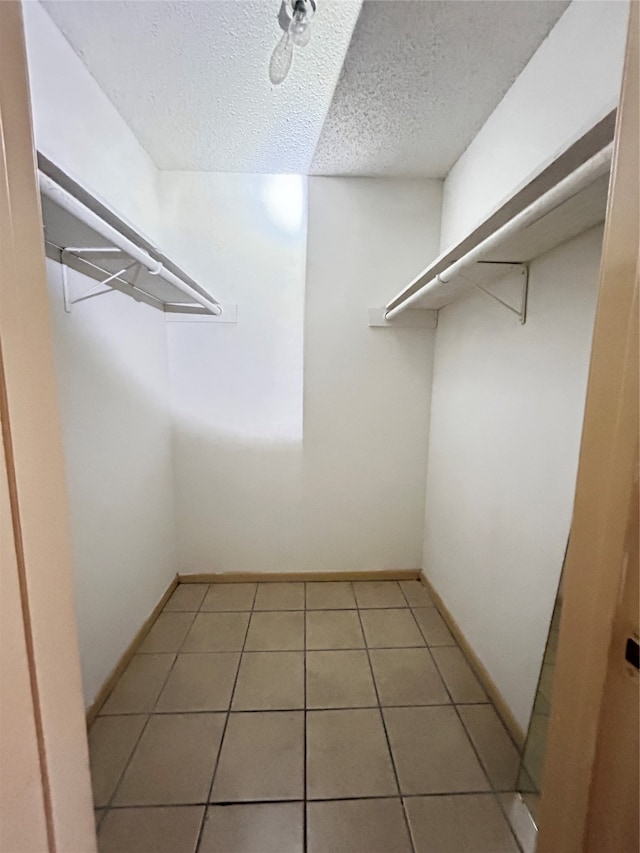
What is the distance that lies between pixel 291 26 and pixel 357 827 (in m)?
2.39

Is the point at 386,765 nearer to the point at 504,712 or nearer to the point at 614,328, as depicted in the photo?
the point at 504,712

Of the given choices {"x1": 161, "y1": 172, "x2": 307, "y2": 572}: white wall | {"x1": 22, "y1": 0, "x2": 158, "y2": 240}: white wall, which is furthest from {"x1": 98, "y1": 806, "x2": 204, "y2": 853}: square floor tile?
{"x1": 22, "y1": 0, "x2": 158, "y2": 240}: white wall

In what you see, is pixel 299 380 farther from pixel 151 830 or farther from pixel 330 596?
pixel 151 830

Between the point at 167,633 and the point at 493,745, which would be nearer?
the point at 493,745

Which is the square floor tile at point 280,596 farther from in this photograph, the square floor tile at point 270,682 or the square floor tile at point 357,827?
the square floor tile at point 357,827

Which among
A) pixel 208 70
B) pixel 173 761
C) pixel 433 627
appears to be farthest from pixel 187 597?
pixel 208 70

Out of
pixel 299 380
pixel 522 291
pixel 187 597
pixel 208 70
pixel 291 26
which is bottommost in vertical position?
pixel 187 597

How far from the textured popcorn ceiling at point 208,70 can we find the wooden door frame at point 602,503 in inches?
47.2

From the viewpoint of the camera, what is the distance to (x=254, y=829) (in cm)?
112

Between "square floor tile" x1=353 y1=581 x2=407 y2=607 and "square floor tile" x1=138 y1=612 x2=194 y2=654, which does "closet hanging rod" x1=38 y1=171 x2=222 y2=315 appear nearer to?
"square floor tile" x1=138 y1=612 x2=194 y2=654

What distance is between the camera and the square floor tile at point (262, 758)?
1223 mm

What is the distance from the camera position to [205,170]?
2123mm

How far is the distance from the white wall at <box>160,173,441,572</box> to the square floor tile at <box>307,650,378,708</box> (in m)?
0.71

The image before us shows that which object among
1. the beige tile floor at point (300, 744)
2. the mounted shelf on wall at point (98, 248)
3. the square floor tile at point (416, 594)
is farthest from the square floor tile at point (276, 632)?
the mounted shelf on wall at point (98, 248)
